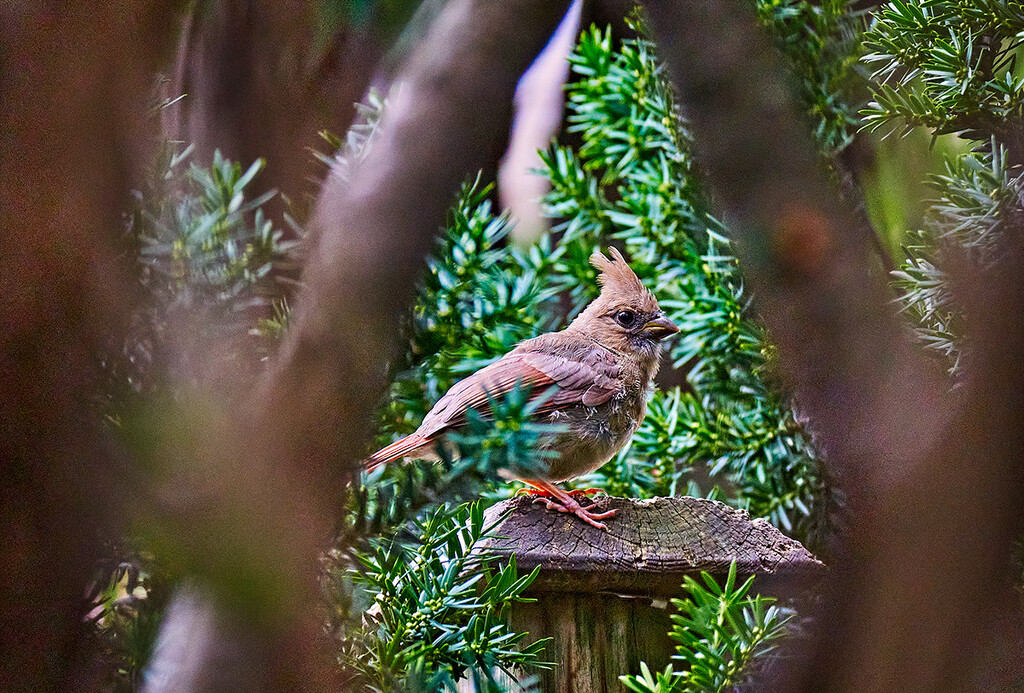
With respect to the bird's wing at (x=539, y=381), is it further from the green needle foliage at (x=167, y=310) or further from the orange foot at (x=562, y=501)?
the green needle foliage at (x=167, y=310)

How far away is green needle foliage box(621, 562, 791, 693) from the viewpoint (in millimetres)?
1009

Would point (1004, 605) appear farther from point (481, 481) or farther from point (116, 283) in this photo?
point (116, 283)

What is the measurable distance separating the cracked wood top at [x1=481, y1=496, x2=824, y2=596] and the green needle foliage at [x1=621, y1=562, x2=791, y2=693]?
0.07m

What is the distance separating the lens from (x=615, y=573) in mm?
1097

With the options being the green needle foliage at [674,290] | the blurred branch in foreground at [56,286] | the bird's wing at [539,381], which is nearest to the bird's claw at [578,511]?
the bird's wing at [539,381]

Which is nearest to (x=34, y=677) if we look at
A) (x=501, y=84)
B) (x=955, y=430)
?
(x=501, y=84)

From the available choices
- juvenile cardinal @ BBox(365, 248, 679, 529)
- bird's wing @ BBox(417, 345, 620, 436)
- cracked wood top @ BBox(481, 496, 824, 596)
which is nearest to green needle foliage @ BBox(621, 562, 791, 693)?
cracked wood top @ BBox(481, 496, 824, 596)

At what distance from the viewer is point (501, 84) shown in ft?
1.23

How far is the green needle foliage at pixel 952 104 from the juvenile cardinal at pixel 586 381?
0.46m

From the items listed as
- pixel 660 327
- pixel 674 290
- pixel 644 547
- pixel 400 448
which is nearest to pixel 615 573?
pixel 644 547

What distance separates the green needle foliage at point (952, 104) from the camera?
1.15 metres

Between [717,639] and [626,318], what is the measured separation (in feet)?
2.33

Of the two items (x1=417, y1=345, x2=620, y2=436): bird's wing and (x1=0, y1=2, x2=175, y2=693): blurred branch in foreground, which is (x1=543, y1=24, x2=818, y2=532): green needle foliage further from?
(x1=0, y1=2, x2=175, y2=693): blurred branch in foreground

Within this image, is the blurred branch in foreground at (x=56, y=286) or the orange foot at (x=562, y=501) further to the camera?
the orange foot at (x=562, y=501)
